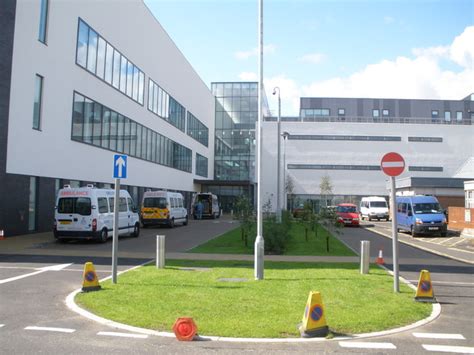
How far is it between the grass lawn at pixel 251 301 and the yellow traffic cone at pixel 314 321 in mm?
244

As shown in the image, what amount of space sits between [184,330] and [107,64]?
26.8 meters

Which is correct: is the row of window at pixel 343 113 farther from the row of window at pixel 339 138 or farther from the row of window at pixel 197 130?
the row of window at pixel 197 130

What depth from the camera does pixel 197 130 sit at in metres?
54.6

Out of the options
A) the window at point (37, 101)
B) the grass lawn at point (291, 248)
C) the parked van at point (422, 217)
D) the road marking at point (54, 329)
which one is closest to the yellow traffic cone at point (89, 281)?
the road marking at point (54, 329)

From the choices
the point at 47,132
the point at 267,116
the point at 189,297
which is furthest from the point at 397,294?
the point at 267,116

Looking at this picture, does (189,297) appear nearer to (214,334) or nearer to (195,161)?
(214,334)

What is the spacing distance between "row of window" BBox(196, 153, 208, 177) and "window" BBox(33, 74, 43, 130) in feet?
108

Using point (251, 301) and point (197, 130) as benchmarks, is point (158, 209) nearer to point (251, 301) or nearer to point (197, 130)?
point (251, 301)

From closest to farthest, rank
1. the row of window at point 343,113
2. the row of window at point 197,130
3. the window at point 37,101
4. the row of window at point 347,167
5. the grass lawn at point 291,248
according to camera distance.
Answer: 1. the grass lawn at point 291,248
2. the window at point 37,101
3. the row of window at point 197,130
4. the row of window at point 347,167
5. the row of window at point 343,113

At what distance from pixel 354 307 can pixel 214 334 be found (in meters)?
2.66

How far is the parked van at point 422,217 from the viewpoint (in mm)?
24281

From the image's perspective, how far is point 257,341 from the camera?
585cm

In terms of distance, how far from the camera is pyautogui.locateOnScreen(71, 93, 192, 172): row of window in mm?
26544

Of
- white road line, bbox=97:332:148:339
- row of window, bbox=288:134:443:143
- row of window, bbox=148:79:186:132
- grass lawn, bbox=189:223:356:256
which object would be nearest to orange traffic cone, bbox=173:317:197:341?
white road line, bbox=97:332:148:339
